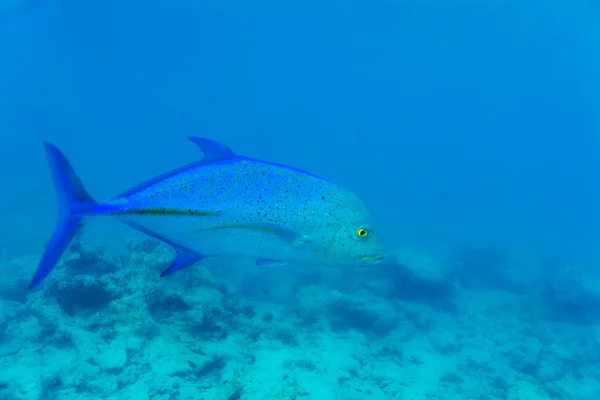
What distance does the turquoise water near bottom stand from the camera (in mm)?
4742

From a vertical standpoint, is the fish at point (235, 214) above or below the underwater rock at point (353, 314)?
below

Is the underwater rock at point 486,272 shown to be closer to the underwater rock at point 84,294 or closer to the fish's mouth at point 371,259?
the underwater rock at point 84,294

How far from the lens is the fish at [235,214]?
5.78ft

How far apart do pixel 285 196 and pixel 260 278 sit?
11.1 m

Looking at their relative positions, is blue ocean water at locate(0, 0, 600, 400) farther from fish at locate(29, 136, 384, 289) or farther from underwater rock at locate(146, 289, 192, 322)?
fish at locate(29, 136, 384, 289)

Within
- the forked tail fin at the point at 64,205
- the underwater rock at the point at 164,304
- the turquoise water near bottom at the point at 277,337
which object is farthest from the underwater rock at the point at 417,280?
the forked tail fin at the point at 64,205

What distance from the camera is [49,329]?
566 cm

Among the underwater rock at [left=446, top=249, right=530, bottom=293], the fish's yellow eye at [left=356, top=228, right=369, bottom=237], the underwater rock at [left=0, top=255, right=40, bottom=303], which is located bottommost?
the fish's yellow eye at [left=356, top=228, right=369, bottom=237]

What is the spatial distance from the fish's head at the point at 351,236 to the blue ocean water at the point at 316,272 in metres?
3.32

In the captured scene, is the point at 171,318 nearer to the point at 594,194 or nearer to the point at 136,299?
the point at 136,299

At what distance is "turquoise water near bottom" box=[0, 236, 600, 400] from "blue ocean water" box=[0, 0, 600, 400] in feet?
0.12

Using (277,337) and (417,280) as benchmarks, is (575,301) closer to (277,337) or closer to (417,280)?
(417,280)

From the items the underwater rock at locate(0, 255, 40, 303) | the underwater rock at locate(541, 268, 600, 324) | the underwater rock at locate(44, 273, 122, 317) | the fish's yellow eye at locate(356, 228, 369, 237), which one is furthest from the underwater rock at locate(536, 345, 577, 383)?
the underwater rock at locate(0, 255, 40, 303)

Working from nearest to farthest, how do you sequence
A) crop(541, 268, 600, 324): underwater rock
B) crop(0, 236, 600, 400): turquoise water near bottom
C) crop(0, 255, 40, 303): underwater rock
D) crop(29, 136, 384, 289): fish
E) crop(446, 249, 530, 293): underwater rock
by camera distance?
crop(29, 136, 384, 289): fish
crop(0, 236, 600, 400): turquoise water near bottom
crop(0, 255, 40, 303): underwater rock
crop(541, 268, 600, 324): underwater rock
crop(446, 249, 530, 293): underwater rock
